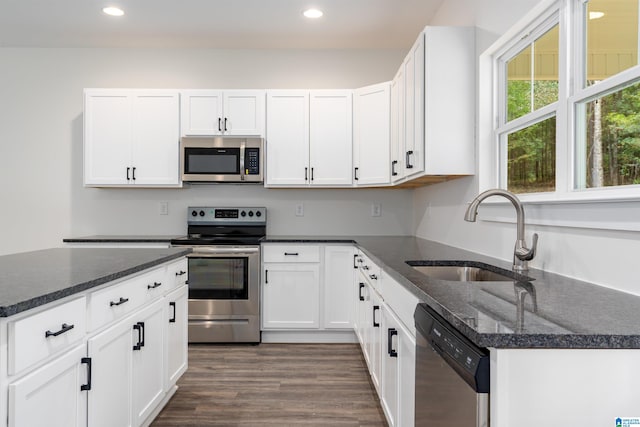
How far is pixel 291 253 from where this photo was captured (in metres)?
3.69

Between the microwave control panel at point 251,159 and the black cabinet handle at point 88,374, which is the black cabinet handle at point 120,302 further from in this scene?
the microwave control panel at point 251,159

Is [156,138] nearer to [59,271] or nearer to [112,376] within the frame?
[59,271]

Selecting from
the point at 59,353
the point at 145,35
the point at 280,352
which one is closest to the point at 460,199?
the point at 280,352

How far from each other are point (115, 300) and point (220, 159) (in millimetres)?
2233

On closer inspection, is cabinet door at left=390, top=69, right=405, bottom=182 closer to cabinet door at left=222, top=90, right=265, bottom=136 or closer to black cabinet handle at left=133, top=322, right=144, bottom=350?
cabinet door at left=222, top=90, right=265, bottom=136

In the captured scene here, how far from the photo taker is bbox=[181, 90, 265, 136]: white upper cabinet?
385 cm

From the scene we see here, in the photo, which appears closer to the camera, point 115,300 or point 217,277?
point 115,300

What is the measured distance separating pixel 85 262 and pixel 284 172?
2150 mm

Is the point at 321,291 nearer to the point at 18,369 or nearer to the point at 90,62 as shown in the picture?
the point at 18,369

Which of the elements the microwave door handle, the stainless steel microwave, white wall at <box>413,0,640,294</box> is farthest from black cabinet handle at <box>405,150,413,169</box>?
the microwave door handle

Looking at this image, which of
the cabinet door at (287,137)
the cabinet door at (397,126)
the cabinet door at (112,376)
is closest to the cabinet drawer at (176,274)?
the cabinet door at (112,376)

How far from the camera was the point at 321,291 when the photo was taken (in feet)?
12.2

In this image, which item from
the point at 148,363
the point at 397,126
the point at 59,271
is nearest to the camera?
the point at 59,271

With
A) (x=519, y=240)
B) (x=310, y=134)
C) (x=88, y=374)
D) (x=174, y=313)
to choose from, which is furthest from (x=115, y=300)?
(x=310, y=134)
